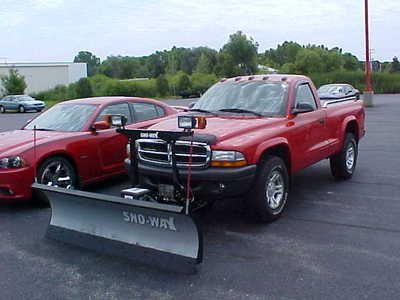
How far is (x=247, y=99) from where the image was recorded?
6719mm

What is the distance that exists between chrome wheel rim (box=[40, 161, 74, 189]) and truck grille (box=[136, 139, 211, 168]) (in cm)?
157

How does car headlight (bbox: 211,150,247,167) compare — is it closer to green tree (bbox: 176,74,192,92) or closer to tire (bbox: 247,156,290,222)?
tire (bbox: 247,156,290,222)

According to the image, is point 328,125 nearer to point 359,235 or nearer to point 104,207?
point 359,235

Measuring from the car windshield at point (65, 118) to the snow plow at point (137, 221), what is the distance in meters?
2.16

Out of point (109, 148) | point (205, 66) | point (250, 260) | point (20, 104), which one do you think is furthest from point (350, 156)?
point (205, 66)

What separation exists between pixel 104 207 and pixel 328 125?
3.98 meters

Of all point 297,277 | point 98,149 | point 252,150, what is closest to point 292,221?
point 252,150

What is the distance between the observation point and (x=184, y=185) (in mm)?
5355

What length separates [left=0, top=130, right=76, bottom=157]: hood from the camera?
21.3 feet

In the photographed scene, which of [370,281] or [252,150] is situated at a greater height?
[252,150]

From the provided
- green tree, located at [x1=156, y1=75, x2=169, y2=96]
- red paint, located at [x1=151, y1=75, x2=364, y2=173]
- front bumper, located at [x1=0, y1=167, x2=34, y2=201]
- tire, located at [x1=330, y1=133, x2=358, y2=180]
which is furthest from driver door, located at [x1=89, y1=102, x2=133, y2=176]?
green tree, located at [x1=156, y1=75, x2=169, y2=96]

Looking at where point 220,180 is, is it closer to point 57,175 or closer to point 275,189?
point 275,189

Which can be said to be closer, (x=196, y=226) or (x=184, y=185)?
(x=196, y=226)

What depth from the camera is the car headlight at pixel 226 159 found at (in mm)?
5234
